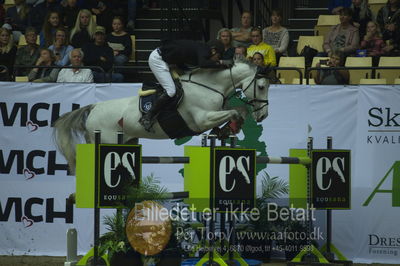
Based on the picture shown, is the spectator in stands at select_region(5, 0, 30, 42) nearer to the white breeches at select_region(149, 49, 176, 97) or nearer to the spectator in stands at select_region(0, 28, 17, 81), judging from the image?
the spectator in stands at select_region(0, 28, 17, 81)

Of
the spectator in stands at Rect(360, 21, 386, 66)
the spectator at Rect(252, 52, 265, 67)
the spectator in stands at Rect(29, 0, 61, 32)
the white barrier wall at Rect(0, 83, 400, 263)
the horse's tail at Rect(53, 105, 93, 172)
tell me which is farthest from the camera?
the spectator in stands at Rect(29, 0, 61, 32)

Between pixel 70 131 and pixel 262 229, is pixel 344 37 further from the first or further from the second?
pixel 70 131

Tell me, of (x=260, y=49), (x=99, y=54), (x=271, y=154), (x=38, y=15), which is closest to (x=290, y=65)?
(x=260, y=49)

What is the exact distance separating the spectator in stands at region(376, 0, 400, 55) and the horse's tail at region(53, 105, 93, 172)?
4.65 metres

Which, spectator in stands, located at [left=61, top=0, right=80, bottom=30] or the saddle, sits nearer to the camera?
the saddle

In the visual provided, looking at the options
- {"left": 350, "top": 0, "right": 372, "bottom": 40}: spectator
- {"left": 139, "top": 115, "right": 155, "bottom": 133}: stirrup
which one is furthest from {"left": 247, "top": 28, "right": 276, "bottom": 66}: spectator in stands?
{"left": 139, "top": 115, "right": 155, "bottom": 133}: stirrup

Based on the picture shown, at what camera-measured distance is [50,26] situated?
1562cm

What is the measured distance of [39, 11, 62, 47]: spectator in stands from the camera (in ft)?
51.1

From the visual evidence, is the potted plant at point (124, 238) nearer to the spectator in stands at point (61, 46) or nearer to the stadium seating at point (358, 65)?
the stadium seating at point (358, 65)

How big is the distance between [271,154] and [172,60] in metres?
2.27

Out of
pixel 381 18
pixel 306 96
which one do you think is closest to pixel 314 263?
pixel 306 96

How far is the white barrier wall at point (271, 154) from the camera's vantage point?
13.0 metres

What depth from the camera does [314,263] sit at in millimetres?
11570

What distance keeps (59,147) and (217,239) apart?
2511 millimetres
